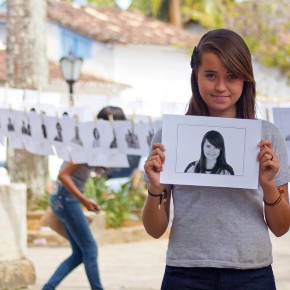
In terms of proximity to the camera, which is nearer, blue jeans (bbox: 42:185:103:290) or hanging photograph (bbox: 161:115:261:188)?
hanging photograph (bbox: 161:115:261:188)

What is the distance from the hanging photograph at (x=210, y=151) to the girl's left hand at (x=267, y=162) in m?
0.03

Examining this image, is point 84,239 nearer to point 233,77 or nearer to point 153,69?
point 233,77

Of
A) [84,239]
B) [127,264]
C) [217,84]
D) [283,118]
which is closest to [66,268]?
[84,239]

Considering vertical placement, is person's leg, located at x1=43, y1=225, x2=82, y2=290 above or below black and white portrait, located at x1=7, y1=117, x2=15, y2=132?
below

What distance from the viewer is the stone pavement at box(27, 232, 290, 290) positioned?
10376 millimetres

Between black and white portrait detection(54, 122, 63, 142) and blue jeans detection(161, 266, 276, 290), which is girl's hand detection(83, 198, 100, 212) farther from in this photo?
blue jeans detection(161, 266, 276, 290)

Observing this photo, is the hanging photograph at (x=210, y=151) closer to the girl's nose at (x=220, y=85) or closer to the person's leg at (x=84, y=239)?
the girl's nose at (x=220, y=85)

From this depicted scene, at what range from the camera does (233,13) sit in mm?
32062

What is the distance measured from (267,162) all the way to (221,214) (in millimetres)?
270

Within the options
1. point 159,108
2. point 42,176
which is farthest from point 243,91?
point 42,176

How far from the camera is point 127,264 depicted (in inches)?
490

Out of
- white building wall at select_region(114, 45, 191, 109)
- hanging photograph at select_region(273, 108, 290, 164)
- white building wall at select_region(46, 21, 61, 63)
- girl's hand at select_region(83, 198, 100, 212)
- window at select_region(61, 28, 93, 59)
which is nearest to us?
hanging photograph at select_region(273, 108, 290, 164)

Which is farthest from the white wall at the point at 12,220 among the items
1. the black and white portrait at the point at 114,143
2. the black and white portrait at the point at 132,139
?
the black and white portrait at the point at 132,139

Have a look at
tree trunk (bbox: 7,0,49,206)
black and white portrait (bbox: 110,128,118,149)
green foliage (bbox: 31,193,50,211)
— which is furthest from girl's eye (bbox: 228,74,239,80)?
tree trunk (bbox: 7,0,49,206)
